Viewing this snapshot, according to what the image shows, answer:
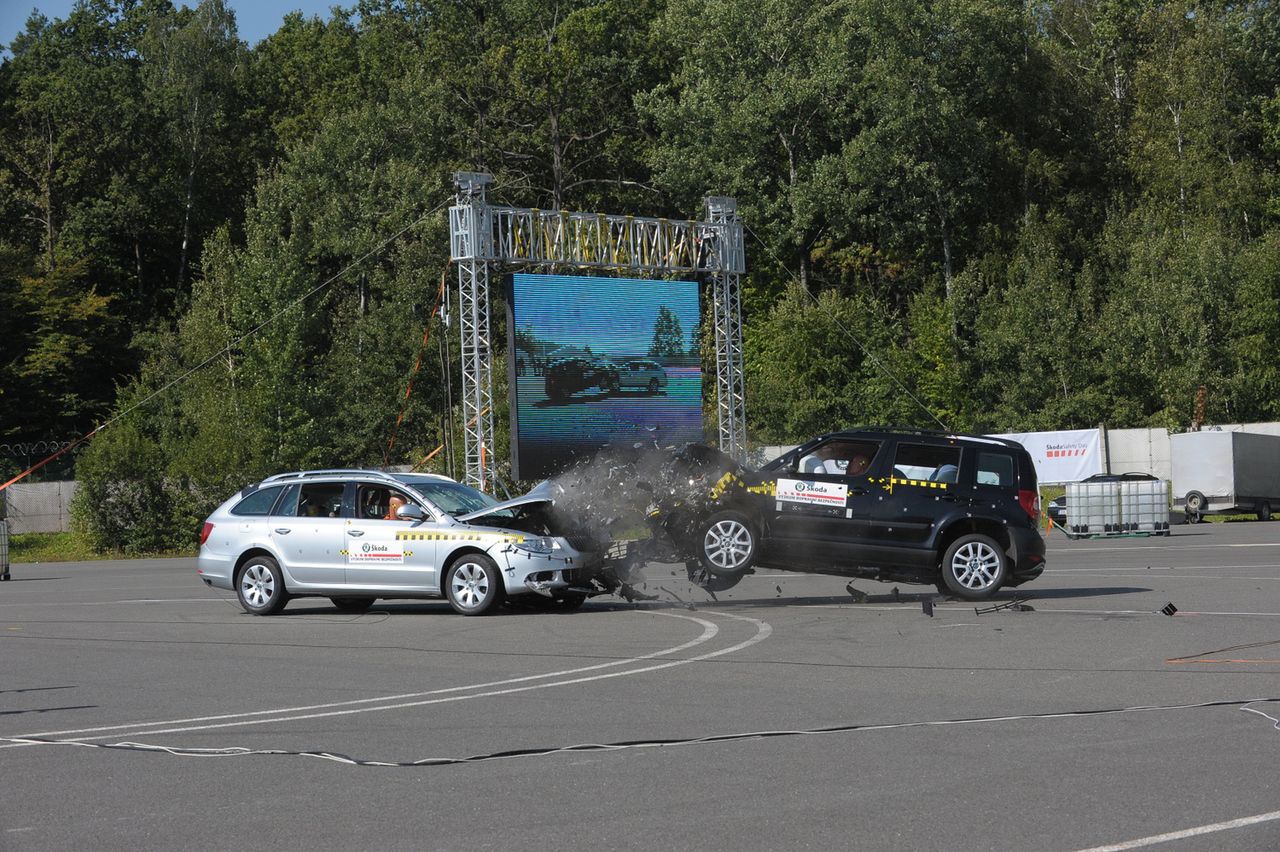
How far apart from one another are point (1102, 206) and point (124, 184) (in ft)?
138

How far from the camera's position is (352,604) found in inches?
739

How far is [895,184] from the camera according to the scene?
190 ft

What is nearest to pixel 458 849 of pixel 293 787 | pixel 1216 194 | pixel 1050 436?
pixel 293 787

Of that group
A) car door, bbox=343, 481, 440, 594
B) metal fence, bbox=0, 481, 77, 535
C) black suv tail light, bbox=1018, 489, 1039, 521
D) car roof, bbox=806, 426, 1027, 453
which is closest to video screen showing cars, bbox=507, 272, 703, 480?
car door, bbox=343, 481, 440, 594

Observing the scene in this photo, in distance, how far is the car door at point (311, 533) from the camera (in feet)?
56.2

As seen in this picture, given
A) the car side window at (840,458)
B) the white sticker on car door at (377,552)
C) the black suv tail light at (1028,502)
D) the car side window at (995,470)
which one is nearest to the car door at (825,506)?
the car side window at (840,458)

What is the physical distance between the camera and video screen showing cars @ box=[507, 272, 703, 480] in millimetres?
33094

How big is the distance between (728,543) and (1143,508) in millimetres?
19241

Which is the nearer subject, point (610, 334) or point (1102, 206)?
point (610, 334)

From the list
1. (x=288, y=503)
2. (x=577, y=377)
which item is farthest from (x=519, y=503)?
(x=577, y=377)

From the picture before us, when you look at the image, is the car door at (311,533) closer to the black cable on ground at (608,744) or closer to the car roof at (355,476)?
the car roof at (355,476)

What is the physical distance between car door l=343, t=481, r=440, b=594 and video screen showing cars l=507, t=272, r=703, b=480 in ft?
48.9

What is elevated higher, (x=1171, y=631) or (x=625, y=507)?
(x=625, y=507)

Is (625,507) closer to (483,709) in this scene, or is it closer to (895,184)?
(483,709)
